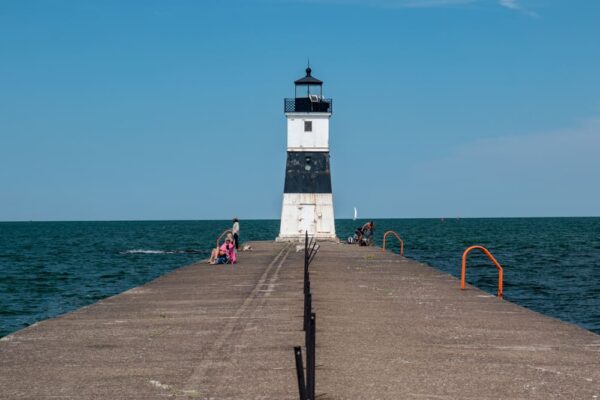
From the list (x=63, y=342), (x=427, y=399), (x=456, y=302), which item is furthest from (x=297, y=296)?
(x=427, y=399)

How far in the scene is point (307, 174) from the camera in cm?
4612

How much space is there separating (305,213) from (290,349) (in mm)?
34709

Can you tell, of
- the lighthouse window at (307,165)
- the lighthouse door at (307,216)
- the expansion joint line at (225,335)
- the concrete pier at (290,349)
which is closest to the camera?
the concrete pier at (290,349)

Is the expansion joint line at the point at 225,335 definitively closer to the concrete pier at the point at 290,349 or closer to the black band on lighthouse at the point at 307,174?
the concrete pier at the point at 290,349

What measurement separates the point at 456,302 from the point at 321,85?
31.1 meters

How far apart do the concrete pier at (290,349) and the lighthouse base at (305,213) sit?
85.4 ft

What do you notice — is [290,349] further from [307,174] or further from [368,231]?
[368,231]

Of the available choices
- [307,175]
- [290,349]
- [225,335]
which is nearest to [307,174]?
[307,175]

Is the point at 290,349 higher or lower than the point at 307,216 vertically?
lower

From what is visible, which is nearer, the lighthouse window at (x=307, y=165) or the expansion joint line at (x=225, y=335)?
the expansion joint line at (x=225, y=335)

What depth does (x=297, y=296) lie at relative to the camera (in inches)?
721

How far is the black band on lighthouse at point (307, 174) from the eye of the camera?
1813 inches

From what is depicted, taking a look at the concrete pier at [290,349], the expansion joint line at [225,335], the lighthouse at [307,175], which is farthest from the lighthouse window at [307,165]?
the concrete pier at [290,349]

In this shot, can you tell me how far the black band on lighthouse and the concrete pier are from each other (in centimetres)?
2617
